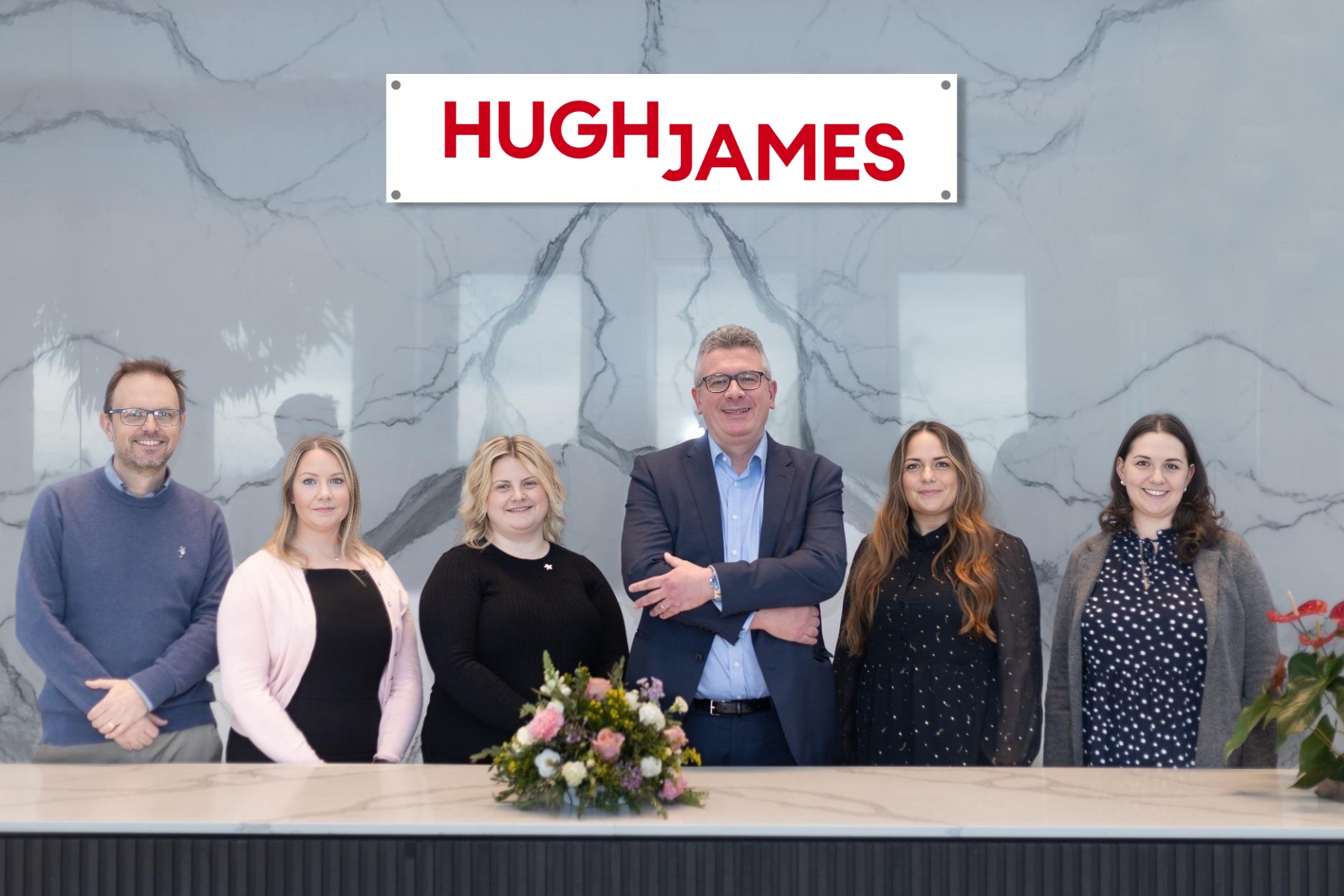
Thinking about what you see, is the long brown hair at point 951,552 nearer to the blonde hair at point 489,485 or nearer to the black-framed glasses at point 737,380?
the black-framed glasses at point 737,380

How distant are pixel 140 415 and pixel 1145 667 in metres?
2.42

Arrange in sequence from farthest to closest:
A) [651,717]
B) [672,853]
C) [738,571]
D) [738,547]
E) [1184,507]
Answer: [1184,507] < [738,547] < [738,571] < [651,717] < [672,853]

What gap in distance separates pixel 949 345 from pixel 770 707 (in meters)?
1.44

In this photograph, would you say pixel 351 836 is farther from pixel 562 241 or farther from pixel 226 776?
pixel 562 241

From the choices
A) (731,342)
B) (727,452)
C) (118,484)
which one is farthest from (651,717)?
(118,484)

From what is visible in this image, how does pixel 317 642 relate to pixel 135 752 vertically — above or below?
above

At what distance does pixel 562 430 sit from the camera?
146 inches

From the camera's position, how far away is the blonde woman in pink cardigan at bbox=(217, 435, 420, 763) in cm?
277

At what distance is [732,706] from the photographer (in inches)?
106

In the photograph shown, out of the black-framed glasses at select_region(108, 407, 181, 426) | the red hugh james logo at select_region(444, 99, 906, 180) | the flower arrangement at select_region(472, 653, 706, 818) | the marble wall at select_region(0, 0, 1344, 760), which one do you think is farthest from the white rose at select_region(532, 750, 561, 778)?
the red hugh james logo at select_region(444, 99, 906, 180)

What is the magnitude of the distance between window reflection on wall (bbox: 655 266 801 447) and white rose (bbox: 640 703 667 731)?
177 centimetres

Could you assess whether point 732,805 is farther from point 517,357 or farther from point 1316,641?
point 517,357

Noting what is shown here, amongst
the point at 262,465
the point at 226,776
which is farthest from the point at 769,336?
the point at 226,776

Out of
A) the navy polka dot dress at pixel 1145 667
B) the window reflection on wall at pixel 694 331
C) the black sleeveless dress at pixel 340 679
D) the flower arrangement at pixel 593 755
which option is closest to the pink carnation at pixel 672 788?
the flower arrangement at pixel 593 755
